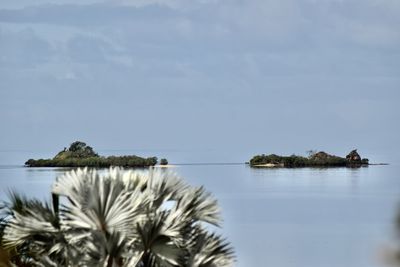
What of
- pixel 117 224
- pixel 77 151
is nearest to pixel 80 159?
pixel 77 151

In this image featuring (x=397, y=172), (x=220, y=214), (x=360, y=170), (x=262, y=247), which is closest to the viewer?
(x=220, y=214)

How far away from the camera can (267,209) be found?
43.3 meters

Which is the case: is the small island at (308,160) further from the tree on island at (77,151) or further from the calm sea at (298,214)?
the tree on island at (77,151)

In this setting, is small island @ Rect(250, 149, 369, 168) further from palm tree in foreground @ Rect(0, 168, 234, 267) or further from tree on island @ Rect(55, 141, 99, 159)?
palm tree in foreground @ Rect(0, 168, 234, 267)

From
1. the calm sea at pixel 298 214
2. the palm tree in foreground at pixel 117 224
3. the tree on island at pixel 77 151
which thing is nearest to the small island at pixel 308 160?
the calm sea at pixel 298 214

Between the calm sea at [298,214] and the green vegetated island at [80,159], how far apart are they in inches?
55.9

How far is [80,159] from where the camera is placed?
1938 inches

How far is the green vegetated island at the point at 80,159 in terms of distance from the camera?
1704 inches

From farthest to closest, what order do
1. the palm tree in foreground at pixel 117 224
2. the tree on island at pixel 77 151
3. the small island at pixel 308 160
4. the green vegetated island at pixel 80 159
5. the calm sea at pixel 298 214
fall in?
the small island at pixel 308 160
the tree on island at pixel 77 151
the green vegetated island at pixel 80 159
the calm sea at pixel 298 214
the palm tree in foreground at pixel 117 224

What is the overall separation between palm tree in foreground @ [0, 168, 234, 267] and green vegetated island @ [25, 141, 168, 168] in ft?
99.3

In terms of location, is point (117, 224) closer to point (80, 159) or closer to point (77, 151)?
point (80, 159)

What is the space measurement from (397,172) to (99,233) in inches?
3321

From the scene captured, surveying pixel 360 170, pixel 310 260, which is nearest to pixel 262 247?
pixel 310 260

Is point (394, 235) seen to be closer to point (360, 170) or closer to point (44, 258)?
point (44, 258)
